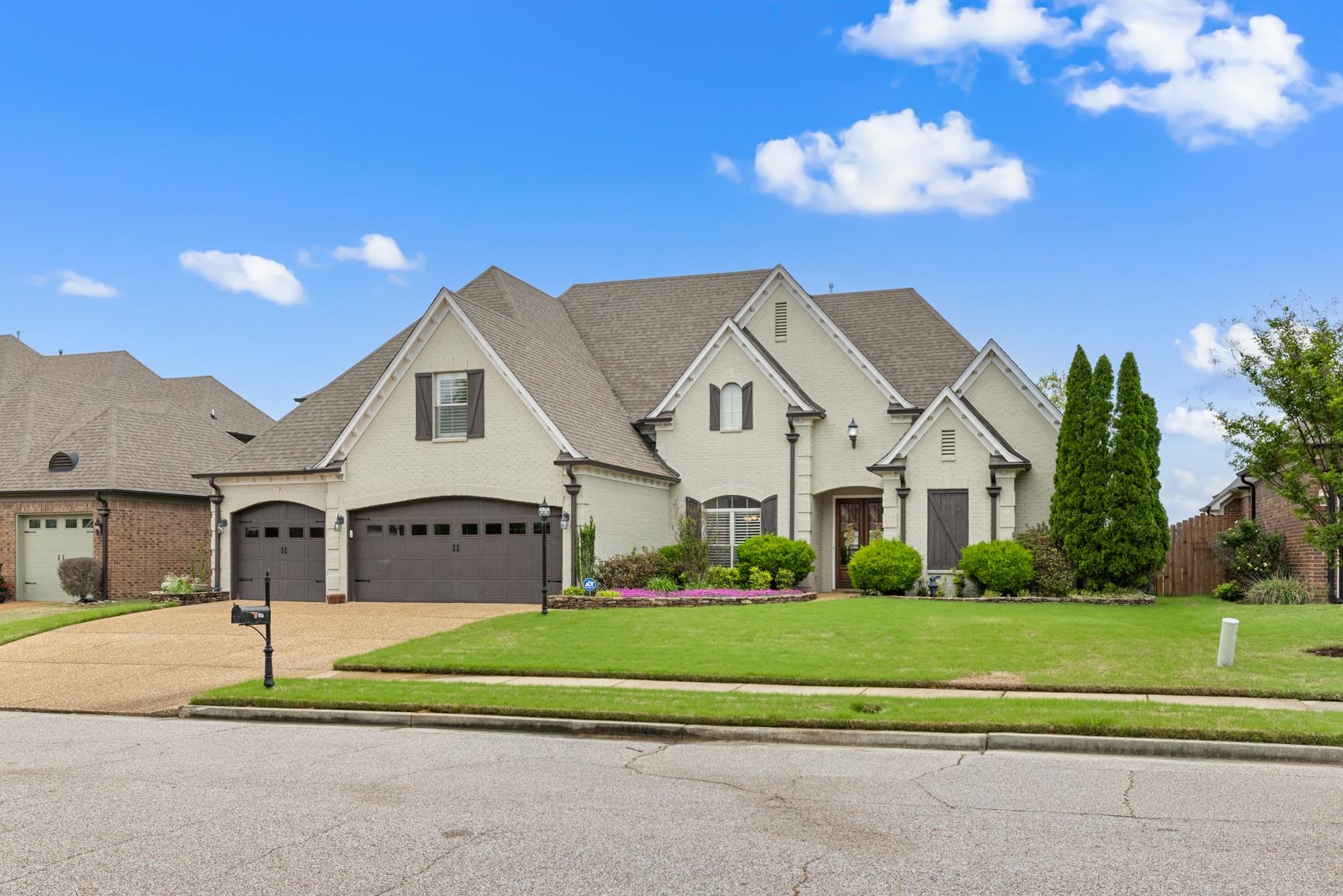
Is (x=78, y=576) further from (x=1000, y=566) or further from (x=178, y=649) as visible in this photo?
(x=1000, y=566)

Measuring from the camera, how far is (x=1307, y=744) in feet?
33.9

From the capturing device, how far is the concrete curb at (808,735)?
34.0 feet

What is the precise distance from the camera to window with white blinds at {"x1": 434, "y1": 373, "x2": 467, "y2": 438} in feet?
91.3

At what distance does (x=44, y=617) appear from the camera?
84.4 feet

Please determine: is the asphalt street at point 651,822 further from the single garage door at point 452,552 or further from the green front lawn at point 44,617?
the single garage door at point 452,552

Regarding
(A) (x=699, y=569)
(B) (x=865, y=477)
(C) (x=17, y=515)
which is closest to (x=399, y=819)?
(A) (x=699, y=569)

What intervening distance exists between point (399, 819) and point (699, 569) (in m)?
20.6

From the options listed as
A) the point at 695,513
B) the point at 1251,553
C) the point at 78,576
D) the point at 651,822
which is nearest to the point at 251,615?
the point at 651,822

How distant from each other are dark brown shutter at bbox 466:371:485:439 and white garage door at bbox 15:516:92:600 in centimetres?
1227

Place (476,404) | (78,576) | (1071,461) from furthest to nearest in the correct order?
1. (78,576)
2. (476,404)
3. (1071,461)

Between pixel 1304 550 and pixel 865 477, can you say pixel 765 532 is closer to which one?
pixel 865 477

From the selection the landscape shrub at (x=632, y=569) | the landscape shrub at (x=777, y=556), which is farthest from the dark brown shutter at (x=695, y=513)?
the landscape shrub at (x=632, y=569)

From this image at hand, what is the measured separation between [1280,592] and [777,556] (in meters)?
11.1

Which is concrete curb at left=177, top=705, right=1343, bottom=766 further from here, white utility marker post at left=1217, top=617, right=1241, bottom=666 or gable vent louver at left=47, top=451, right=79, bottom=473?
gable vent louver at left=47, top=451, right=79, bottom=473
